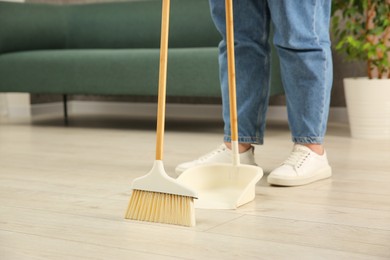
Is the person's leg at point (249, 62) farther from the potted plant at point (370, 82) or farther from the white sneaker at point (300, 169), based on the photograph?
the potted plant at point (370, 82)

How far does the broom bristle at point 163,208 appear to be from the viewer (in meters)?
1.15

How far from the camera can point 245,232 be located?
1135mm

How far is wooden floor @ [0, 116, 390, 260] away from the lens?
3.37ft

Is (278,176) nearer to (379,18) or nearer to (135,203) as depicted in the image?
(135,203)

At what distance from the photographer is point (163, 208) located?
118 centimetres

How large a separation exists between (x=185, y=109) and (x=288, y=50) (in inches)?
81.7


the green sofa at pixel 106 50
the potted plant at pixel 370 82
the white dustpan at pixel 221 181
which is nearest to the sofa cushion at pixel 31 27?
the green sofa at pixel 106 50

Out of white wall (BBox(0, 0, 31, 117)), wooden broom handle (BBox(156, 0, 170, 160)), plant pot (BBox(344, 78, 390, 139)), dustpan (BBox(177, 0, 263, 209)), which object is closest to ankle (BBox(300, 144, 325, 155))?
dustpan (BBox(177, 0, 263, 209))

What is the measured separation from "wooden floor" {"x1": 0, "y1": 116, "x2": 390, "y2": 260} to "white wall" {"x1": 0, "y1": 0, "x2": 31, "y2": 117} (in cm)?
145

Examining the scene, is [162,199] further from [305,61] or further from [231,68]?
[305,61]

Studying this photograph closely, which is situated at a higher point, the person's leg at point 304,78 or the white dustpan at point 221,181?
the person's leg at point 304,78

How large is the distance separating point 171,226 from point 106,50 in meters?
2.05

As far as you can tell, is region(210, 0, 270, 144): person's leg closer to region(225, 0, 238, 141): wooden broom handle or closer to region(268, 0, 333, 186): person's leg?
region(268, 0, 333, 186): person's leg

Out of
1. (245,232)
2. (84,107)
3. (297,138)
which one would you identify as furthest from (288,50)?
(84,107)
